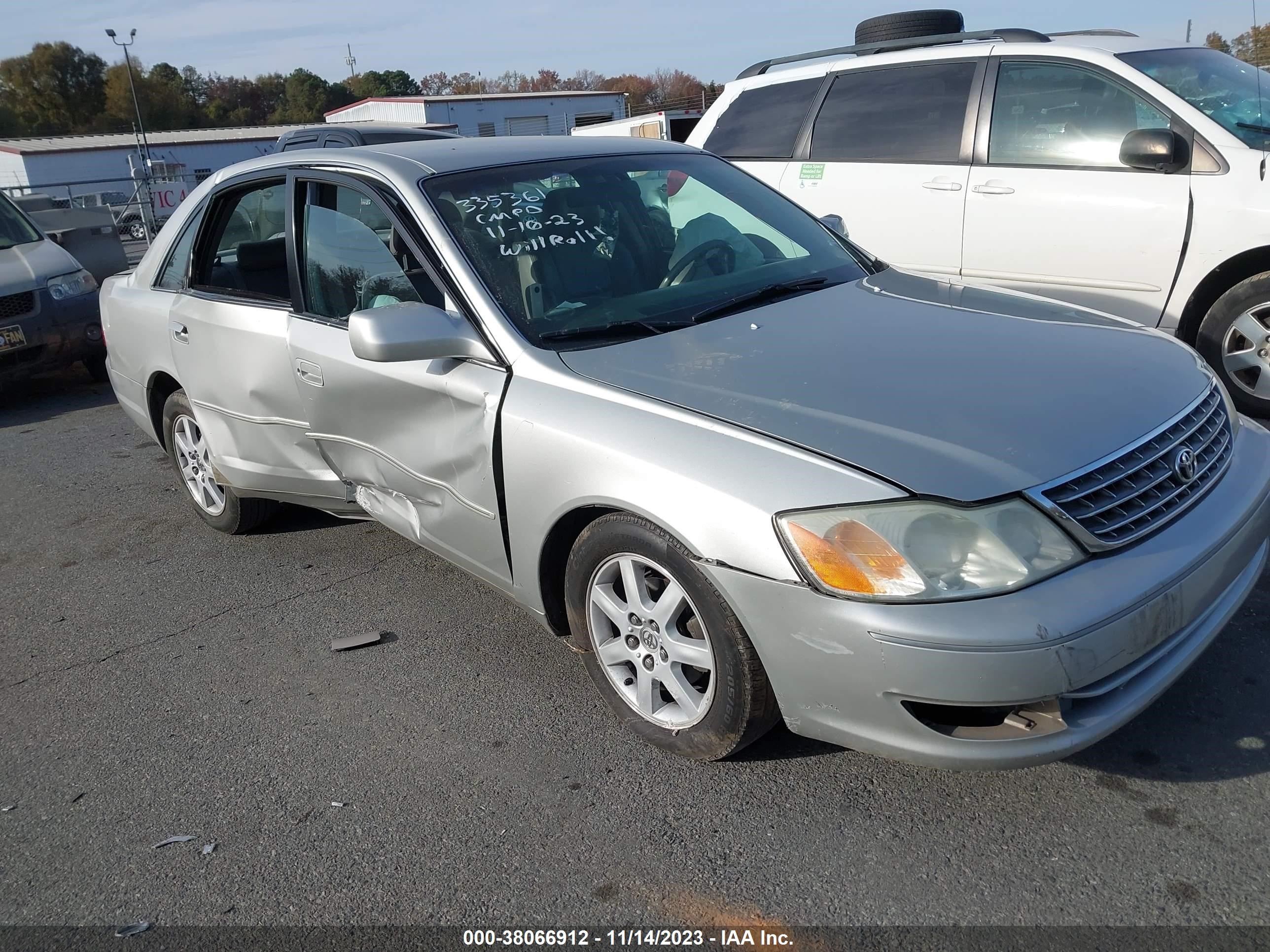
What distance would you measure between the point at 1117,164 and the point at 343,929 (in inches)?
190

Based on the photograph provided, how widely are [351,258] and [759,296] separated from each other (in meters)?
1.47

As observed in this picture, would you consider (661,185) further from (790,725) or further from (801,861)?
(801,861)

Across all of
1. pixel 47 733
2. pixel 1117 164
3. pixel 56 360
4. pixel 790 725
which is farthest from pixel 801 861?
pixel 56 360

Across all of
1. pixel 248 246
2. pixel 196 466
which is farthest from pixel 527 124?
pixel 248 246

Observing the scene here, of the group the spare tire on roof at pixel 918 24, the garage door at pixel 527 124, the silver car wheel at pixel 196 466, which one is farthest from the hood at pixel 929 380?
the garage door at pixel 527 124

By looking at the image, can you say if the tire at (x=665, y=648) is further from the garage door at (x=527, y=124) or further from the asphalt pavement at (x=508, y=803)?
the garage door at (x=527, y=124)

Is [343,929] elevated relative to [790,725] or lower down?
lower down

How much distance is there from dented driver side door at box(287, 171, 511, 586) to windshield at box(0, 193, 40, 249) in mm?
6066

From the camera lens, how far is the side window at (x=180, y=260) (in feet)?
15.0

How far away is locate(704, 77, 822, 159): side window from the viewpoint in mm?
6465

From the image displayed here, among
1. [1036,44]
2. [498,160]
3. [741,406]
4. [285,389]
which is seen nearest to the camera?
[741,406]

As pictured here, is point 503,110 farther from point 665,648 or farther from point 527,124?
point 665,648

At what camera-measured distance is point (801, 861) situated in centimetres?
245

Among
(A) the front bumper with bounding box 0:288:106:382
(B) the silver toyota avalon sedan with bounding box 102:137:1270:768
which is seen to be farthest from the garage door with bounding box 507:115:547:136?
(B) the silver toyota avalon sedan with bounding box 102:137:1270:768
